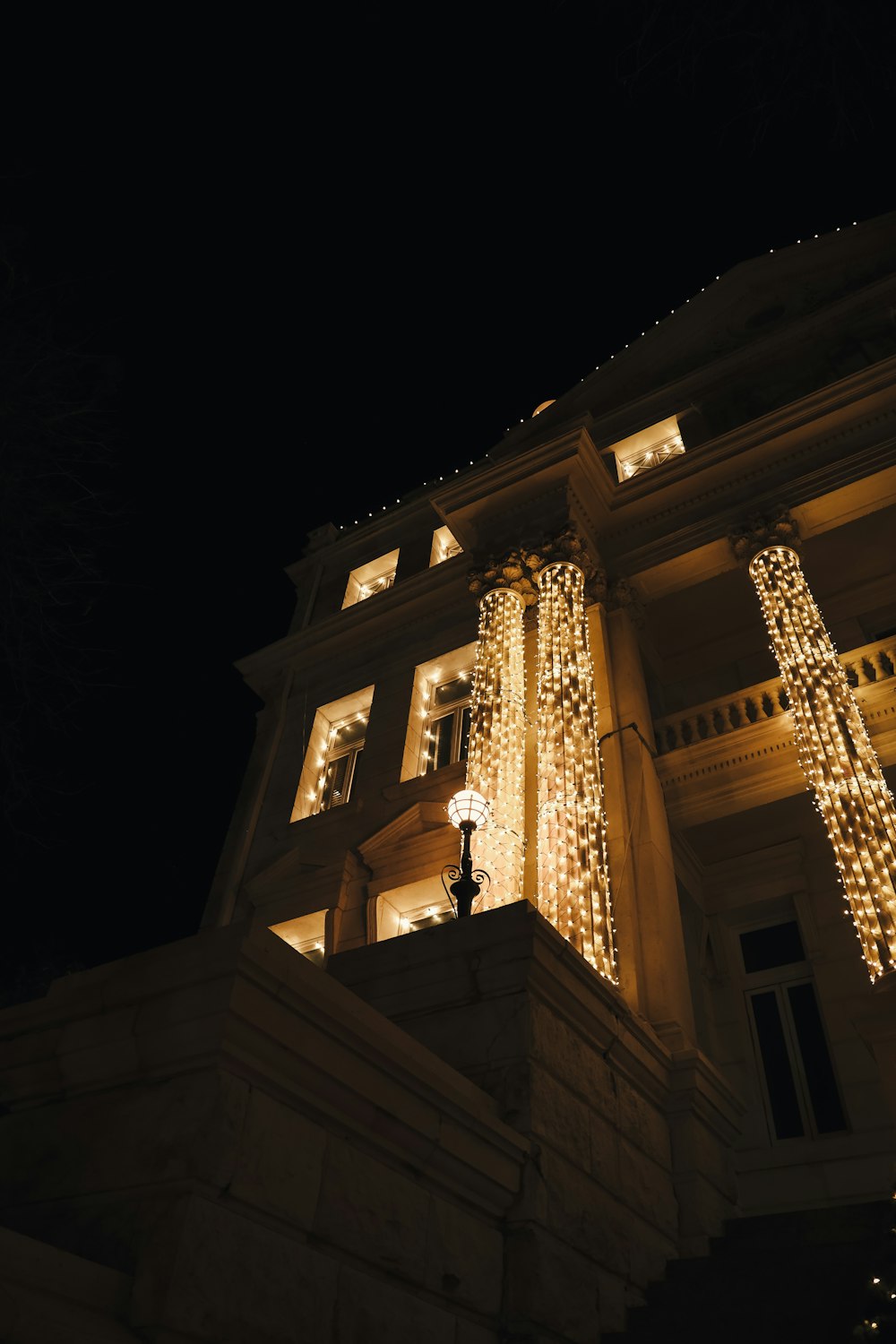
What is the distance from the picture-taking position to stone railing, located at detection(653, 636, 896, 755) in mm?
12633

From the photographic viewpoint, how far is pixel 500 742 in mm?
12359

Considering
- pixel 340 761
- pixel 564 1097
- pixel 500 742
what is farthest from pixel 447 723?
pixel 564 1097

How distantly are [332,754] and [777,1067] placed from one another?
9747 millimetres

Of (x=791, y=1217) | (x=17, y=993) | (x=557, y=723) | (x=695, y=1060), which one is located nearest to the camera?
(x=791, y=1217)

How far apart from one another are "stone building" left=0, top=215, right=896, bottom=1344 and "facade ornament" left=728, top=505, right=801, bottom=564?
8cm

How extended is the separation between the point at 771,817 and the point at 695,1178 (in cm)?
630

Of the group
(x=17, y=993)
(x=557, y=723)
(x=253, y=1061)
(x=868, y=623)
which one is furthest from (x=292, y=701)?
(x=17, y=993)

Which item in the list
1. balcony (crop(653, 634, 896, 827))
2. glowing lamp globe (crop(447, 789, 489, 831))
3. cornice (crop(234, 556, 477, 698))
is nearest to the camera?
glowing lamp globe (crop(447, 789, 489, 831))

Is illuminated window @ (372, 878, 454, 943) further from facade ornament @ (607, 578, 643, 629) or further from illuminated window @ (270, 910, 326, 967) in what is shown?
facade ornament @ (607, 578, 643, 629)

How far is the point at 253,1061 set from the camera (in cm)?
463

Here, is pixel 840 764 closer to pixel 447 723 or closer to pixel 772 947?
pixel 772 947

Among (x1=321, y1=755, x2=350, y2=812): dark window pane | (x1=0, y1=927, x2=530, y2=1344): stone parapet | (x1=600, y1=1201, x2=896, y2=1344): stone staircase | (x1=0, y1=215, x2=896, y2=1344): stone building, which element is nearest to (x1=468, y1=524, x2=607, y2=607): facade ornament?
(x1=0, y1=215, x2=896, y2=1344): stone building

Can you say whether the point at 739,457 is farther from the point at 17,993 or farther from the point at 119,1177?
the point at 17,993

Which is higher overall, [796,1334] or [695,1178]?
[695,1178]
